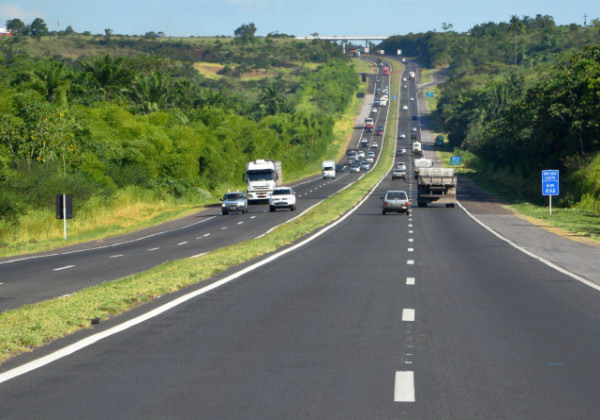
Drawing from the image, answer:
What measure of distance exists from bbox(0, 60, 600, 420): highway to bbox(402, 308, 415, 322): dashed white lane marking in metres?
0.02

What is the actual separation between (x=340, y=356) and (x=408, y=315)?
3.92m

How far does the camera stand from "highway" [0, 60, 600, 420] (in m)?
8.00

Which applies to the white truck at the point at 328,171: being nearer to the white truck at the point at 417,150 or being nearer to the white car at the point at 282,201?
the white truck at the point at 417,150

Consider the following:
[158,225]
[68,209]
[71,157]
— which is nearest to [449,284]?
[68,209]

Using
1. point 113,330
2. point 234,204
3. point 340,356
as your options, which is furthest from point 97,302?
point 234,204

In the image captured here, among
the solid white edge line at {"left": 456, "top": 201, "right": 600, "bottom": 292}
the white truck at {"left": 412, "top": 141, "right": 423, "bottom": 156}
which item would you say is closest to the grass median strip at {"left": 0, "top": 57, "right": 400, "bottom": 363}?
the solid white edge line at {"left": 456, "top": 201, "right": 600, "bottom": 292}

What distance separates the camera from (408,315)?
558 inches

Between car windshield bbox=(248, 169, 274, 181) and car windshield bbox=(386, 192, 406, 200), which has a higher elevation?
car windshield bbox=(248, 169, 274, 181)

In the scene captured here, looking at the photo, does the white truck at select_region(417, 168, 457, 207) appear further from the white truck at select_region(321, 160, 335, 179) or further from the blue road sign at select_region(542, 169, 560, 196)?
the white truck at select_region(321, 160, 335, 179)

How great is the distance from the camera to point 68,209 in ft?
144

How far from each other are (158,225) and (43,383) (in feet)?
145

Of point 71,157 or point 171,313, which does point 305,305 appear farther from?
point 71,157

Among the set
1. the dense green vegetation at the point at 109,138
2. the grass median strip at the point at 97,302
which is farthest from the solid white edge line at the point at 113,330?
the dense green vegetation at the point at 109,138

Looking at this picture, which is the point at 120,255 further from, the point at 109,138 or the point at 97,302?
the point at 109,138
